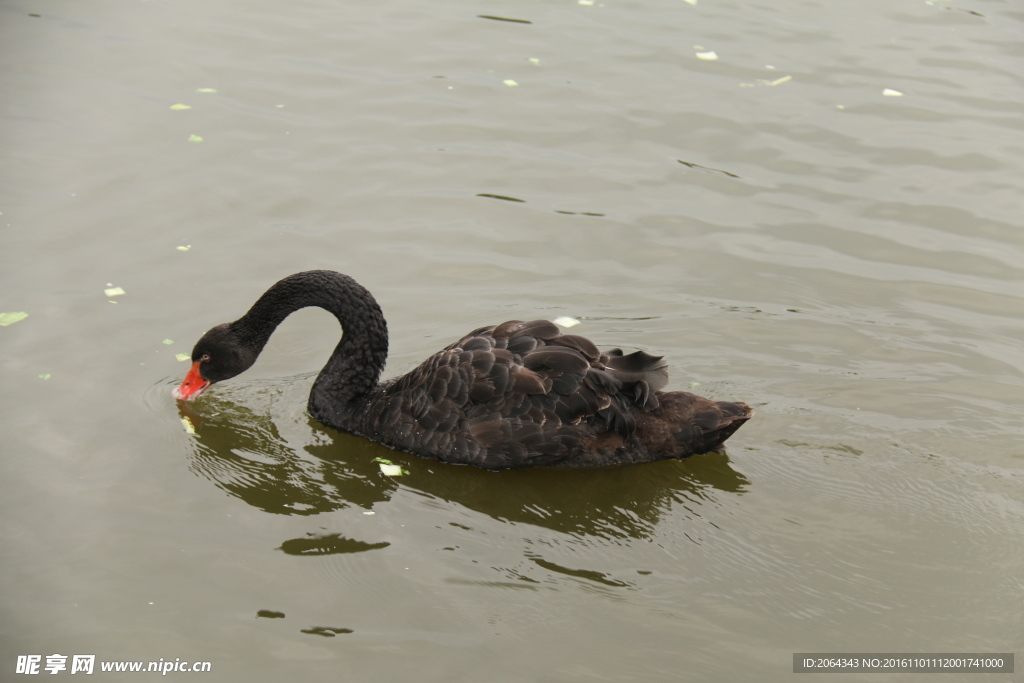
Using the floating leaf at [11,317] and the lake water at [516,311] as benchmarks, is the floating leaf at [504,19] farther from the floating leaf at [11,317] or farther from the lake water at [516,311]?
the floating leaf at [11,317]

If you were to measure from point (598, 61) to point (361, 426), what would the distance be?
7.05m

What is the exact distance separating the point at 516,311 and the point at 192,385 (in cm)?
249

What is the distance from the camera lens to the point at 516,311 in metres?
7.73

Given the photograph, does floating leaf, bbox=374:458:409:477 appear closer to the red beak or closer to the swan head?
the swan head

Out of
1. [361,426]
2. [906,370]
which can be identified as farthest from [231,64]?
[906,370]

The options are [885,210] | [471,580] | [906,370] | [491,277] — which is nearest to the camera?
[471,580]

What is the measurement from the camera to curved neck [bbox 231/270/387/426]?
661 cm

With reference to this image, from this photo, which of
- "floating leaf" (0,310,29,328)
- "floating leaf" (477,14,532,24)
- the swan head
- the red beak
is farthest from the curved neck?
"floating leaf" (477,14,532,24)

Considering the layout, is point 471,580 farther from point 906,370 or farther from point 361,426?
point 906,370

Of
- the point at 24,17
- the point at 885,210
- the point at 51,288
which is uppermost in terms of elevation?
the point at 24,17

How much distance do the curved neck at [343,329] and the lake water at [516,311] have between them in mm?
268

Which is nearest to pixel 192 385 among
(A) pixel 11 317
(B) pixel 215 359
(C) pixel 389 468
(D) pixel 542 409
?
(B) pixel 215 359

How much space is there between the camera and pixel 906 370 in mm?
7062

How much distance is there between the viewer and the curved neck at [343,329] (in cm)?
→ 661
